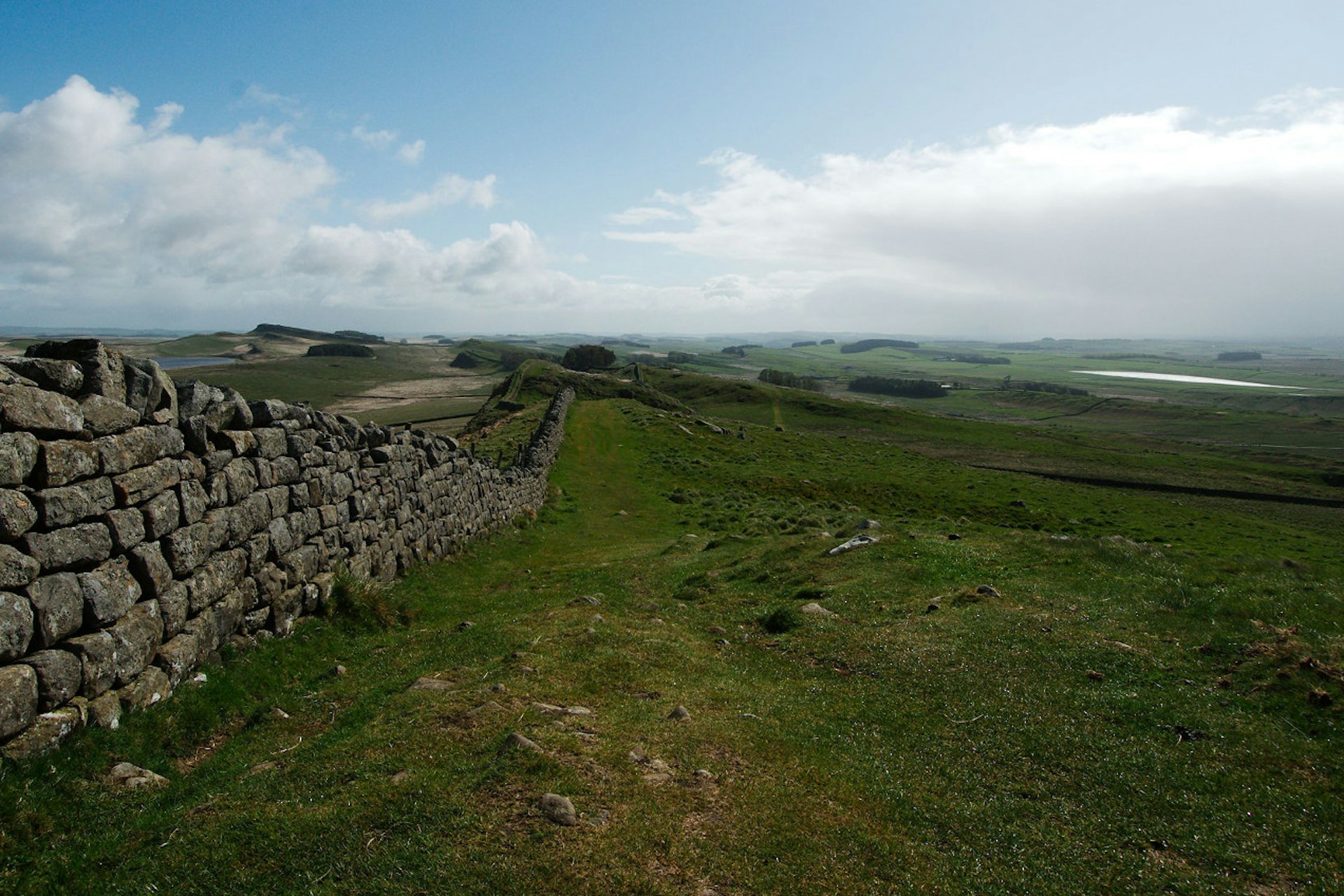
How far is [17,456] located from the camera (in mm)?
7672

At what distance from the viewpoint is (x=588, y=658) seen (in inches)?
439

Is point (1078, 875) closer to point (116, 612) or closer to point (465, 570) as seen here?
point (116, 612)

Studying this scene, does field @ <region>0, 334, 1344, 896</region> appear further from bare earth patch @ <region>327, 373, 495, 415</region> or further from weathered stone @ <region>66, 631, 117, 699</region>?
bare earth patch @ <region>327, 373, 495, 415</region>

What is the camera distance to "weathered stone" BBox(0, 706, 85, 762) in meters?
6.96

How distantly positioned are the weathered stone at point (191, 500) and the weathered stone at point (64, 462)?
5.09 feet

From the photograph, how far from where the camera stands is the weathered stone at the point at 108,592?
8.23 meters

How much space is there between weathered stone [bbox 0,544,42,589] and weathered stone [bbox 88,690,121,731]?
1615 mm

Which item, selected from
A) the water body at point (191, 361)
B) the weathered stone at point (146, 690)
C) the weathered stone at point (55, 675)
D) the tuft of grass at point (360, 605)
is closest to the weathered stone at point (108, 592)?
the weathered stone at point (55, 675)

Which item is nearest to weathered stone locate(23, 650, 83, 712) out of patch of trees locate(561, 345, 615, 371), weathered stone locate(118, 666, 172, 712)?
weathered stone locate(118, 666, 172, 712)

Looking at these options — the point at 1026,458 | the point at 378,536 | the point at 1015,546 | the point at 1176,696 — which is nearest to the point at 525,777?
the point at 1176,696

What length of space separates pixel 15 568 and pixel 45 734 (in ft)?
5.85

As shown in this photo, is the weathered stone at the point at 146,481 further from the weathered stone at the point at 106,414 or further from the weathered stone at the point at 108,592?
the weathered stone at the point at 108,592

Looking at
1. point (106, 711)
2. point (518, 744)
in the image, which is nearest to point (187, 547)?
point (106, 711)

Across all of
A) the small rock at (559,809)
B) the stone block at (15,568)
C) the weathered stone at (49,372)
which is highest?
the weathered stone at (49,372)
